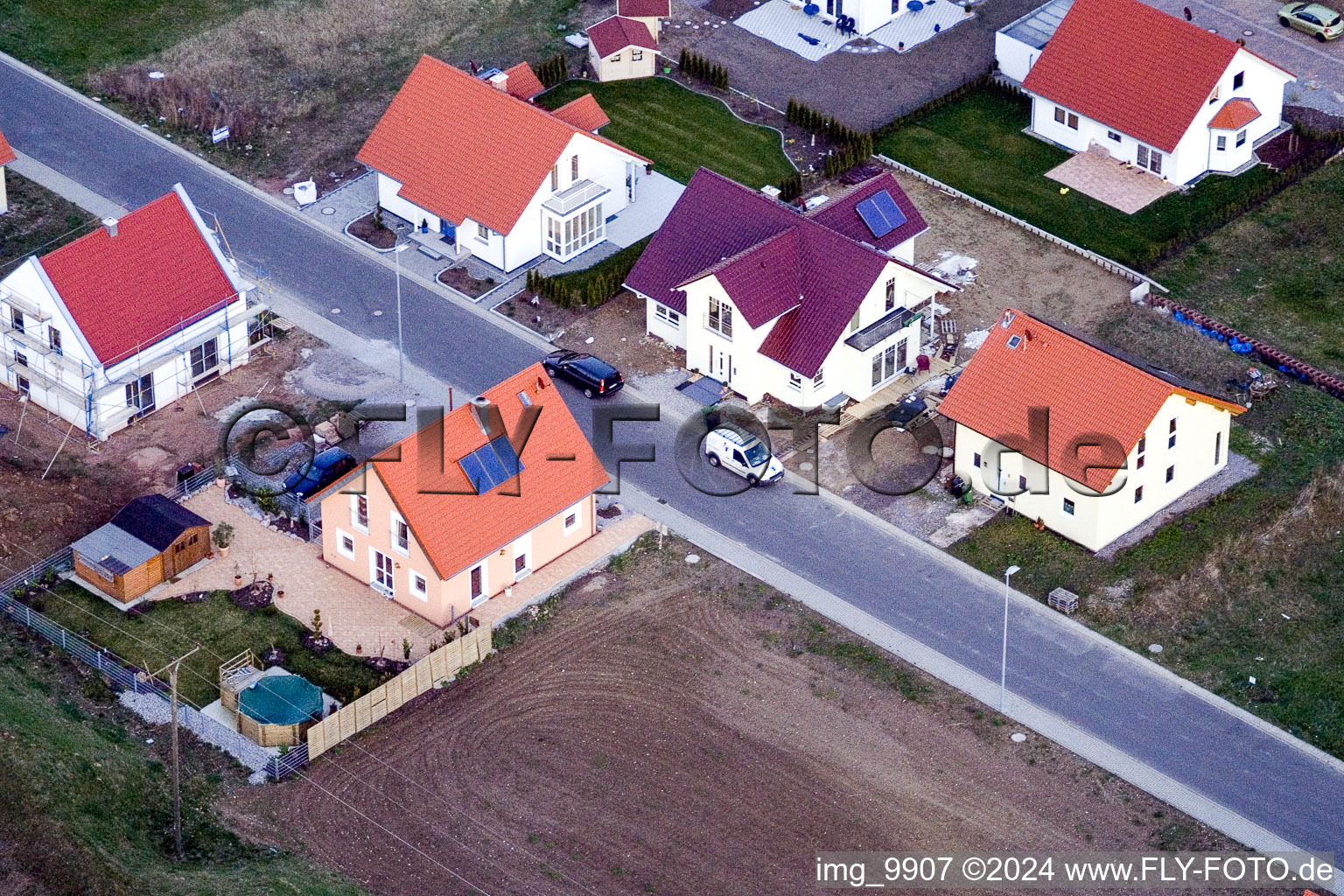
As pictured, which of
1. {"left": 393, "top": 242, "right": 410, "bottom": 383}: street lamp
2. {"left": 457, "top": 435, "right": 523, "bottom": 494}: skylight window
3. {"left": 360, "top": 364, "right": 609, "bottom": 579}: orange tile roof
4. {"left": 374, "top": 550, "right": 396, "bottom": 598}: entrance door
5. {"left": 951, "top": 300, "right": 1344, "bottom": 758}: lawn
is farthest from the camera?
{"left": 393, "top": 242, "right": 410, "bottom": 383}: street lamp

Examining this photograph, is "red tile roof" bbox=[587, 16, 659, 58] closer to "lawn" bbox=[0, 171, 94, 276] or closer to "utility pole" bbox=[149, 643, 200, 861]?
"lawn" bbox=[0, 171, 94, 276]

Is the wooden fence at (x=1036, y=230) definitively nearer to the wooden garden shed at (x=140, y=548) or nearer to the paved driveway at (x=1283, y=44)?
the paved driveway at (x=1283, y=44)

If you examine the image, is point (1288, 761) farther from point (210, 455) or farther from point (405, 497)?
point (210, 455)

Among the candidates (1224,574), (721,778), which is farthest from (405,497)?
(1224,574)

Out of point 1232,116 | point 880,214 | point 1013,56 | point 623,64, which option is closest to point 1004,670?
point 880,214

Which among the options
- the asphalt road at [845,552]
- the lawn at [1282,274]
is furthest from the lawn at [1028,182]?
the asphalt road at [845,552]

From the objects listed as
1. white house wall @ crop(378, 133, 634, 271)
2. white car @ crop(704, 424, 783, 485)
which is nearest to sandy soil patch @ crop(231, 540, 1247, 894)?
white car @ crop(704, 424, 783, 485)
